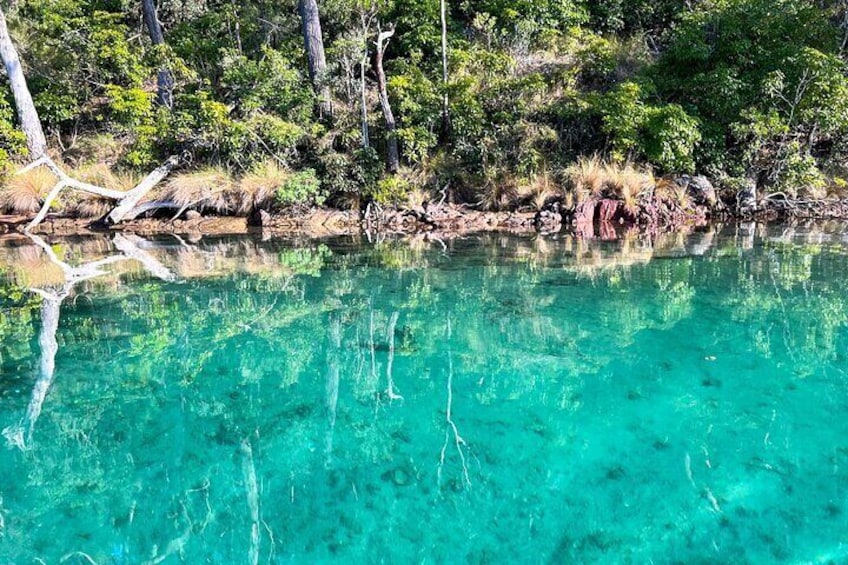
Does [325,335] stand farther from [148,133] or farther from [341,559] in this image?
[148,133]

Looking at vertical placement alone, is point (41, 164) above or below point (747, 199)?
above

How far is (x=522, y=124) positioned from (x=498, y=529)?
1247cm

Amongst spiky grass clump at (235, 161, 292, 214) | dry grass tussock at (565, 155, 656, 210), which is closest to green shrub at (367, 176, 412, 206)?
spiky grass clump at (235, 161, 292, 214)

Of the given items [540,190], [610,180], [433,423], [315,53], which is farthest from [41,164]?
[433,423]

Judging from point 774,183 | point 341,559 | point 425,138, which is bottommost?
point 341,559

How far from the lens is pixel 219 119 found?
14.0 meters

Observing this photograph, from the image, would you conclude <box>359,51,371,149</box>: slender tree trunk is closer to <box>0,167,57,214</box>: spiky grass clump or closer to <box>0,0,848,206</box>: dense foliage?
<box>0,0,848,206</box>: dense foliage

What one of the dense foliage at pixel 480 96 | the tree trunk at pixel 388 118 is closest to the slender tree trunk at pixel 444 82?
the dense foliage at pixel 480 96

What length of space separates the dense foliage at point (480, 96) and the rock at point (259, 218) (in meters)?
0.64

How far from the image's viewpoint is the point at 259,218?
14.2 meters

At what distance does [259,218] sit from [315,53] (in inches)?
172

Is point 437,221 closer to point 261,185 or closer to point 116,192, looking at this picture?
point 261,185

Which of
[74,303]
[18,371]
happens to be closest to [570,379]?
[18,371]

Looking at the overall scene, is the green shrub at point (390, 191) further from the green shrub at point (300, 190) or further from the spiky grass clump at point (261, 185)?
the spiky grass clump at point (261, 185)
